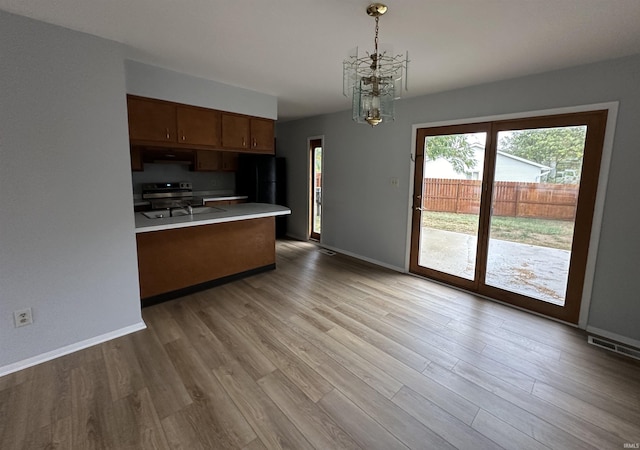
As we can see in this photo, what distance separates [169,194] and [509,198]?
4.94 m

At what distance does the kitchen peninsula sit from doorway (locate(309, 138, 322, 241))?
174cm

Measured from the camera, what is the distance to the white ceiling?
1738 mm

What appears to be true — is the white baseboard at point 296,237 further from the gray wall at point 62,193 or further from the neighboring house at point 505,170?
the gray wall at point 62,193

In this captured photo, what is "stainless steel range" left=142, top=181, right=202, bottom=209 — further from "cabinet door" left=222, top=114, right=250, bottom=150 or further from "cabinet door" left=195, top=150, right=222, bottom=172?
"cabinet door" left=222, top=114, right=250, bottom=150

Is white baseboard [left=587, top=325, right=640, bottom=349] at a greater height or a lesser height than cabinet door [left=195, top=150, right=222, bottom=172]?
lesser

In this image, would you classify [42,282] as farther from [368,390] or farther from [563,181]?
[563,181]

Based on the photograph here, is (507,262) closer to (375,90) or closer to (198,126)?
(375,90)

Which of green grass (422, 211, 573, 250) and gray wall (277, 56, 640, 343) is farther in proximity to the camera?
green grass (422, 211, 573, 250)

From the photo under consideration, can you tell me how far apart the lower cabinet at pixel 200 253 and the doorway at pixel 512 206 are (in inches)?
85.1

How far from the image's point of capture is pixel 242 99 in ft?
11.8

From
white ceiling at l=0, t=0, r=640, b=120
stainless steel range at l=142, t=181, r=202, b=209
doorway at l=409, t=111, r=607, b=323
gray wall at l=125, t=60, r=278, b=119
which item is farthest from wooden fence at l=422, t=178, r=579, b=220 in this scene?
stainless steel range at l=142, t=181, r=202, b=209

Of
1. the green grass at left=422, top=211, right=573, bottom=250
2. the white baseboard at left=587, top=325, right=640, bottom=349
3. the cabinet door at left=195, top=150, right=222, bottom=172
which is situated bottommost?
the white baseboard at left=587, top=325, right=640, bottom=349

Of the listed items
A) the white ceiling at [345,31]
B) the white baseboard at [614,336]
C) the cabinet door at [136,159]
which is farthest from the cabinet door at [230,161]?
the white baseboard at [614,336]

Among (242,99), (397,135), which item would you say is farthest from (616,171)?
(242,99)
